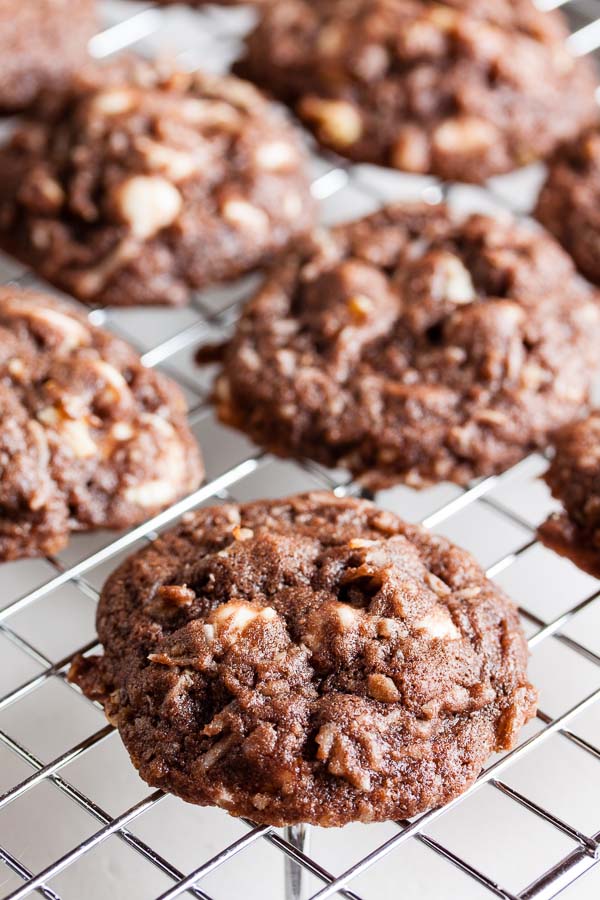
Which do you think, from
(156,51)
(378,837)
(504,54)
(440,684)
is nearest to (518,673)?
(440,684)

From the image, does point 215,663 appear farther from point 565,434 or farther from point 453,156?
point 453,156

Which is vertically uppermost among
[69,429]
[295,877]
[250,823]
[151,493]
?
[69,429]

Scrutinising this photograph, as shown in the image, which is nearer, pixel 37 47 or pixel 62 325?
pixel 62 325

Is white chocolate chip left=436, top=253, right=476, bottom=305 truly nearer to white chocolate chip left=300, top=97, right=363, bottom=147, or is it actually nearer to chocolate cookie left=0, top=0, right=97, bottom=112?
white chocolate chip left=300, top=97, right=363, bottom=147

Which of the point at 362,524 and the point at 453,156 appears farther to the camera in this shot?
the point at 453,156

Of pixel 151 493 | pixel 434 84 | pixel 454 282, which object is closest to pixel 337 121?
pixel 434 84

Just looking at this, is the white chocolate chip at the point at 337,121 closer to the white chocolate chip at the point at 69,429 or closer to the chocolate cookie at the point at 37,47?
the chocolate cookie at the point at 37,47

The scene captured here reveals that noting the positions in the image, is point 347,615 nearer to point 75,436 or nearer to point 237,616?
point 237,616
